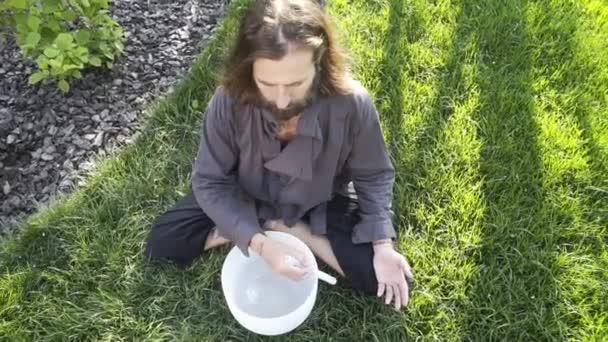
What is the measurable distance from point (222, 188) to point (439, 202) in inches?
32.4

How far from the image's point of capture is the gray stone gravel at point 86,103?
2428 mm

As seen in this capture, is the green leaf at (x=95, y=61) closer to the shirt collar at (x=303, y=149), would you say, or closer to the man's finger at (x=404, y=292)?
the shirt collar at (x=303, y=149)

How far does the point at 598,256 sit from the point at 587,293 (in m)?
0.15

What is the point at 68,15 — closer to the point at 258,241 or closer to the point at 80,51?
the point at 80,51

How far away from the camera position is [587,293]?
2.13m

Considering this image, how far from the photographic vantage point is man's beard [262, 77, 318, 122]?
1.71m

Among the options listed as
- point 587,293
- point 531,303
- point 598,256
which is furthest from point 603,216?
point 531,303

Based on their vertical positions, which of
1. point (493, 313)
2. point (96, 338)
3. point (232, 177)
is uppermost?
point (232, 177)

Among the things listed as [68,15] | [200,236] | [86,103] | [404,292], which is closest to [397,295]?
[404,292]

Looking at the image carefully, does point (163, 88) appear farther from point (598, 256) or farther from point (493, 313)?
point (598, 256)

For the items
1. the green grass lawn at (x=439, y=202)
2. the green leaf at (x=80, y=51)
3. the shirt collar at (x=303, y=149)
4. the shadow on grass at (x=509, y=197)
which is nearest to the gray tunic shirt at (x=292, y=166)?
the shirt collar at (x=303, y=149)

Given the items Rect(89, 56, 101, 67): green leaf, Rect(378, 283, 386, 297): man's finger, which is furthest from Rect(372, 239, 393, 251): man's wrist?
Rect(89, 56, 101, 67): green leaf

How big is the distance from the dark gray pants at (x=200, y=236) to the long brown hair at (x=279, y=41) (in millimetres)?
547

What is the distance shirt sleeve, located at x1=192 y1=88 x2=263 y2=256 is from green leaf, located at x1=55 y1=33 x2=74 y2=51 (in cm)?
79
